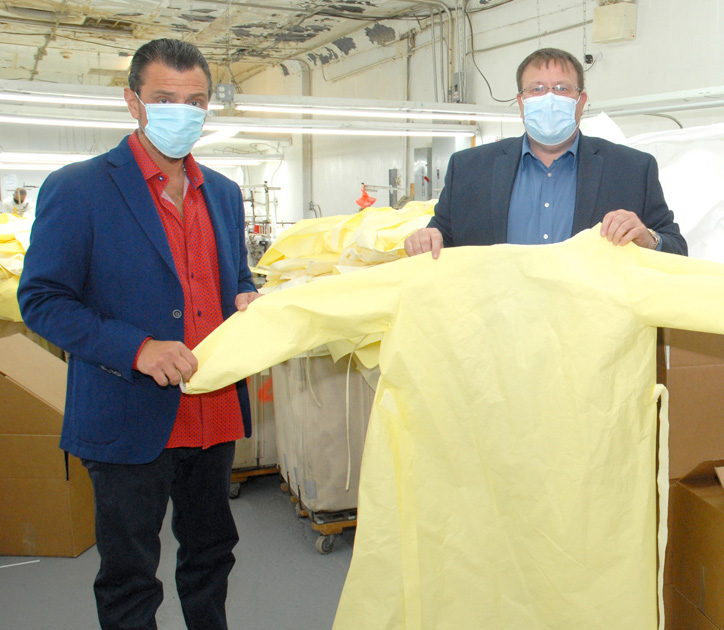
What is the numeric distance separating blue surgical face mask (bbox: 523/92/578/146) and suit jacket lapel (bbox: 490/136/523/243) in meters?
0.08

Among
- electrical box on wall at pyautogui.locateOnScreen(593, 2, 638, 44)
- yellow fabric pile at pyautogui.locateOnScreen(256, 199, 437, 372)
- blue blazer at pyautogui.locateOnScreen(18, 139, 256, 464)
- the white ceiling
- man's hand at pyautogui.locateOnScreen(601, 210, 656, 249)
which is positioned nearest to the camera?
man's hand at pyautogui.locateOnScreen(601, 210, 656, 249)

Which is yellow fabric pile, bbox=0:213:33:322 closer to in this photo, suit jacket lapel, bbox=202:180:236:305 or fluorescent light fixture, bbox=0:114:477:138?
fluorescent light fixture, bbox=0:114:477:138

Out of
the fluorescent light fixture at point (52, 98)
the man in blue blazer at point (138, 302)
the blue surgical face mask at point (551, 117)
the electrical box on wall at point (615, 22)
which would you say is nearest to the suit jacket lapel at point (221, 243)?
the man in blue blazer at point (138, 302)

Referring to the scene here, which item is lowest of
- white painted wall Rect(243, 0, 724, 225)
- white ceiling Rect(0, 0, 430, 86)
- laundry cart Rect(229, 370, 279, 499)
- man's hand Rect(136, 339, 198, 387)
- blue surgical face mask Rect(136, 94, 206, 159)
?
laundry cart Rect(229, 370, 279, 499)

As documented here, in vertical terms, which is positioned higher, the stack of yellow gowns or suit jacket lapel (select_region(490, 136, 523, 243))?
suit jacket lapel (select_region(490, 136, 523, 243))

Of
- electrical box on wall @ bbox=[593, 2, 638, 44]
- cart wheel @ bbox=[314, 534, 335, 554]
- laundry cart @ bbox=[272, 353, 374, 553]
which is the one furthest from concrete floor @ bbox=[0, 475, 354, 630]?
electrical box on wall @ bbox=[593, 2, 638, 44]

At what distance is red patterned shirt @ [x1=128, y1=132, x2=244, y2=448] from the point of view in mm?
1452

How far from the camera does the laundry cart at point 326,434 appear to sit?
260cm

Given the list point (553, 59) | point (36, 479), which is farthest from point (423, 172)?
point (553, 59)

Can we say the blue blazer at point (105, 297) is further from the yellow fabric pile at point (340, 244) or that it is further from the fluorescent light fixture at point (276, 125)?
the fluorescent light fixture at point (276, 125)

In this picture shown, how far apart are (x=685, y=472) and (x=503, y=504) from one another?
1.43 ft

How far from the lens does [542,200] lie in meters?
1.61

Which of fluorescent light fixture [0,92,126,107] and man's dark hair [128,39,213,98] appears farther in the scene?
fluorescent light fixture [0,92,126,107]

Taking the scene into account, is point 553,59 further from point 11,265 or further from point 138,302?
point 11,265
